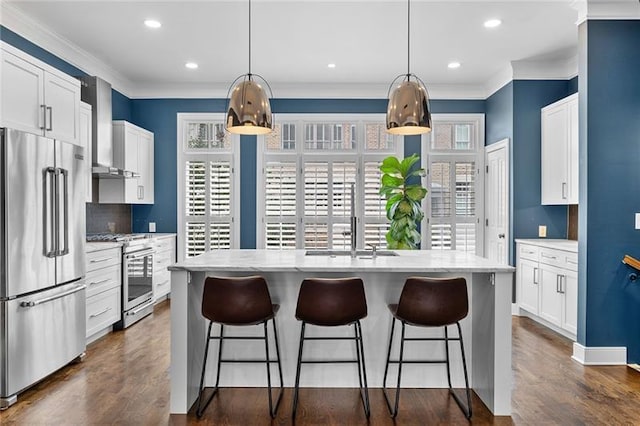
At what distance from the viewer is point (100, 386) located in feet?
10.4

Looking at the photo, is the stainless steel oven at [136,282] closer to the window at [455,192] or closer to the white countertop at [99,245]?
the white countertop at [99,245]

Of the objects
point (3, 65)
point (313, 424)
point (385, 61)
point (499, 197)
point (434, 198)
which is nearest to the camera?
point (313, 424)

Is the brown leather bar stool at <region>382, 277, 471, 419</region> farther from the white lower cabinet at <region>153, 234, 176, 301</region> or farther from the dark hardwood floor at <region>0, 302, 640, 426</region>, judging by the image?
the white lower cabinet at <region>153, 234, 176, 301</region>

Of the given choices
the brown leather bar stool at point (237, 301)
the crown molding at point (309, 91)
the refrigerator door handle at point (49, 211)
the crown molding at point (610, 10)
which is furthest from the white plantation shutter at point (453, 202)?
the refrigerator door handle at point (49, 211)

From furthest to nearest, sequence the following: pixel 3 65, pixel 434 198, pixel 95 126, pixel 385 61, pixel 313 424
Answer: pixel 434 198
pixel 385 61
pixel 95 126
pixel 3 65
pixel 313 424

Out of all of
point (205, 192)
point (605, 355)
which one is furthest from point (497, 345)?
point (205, 192)

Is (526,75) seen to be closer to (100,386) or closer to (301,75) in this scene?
(301,75)

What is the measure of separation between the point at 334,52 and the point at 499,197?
2814mm

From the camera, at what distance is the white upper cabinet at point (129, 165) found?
5301 mm

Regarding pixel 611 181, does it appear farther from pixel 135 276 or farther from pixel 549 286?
pixel 135 276

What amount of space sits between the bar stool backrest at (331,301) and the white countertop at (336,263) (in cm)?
10

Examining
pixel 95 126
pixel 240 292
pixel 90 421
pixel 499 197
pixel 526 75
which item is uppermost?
pixel 526 75

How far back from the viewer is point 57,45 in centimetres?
446

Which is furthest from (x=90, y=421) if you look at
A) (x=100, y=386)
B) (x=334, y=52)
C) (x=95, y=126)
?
(x=334, y=52)
